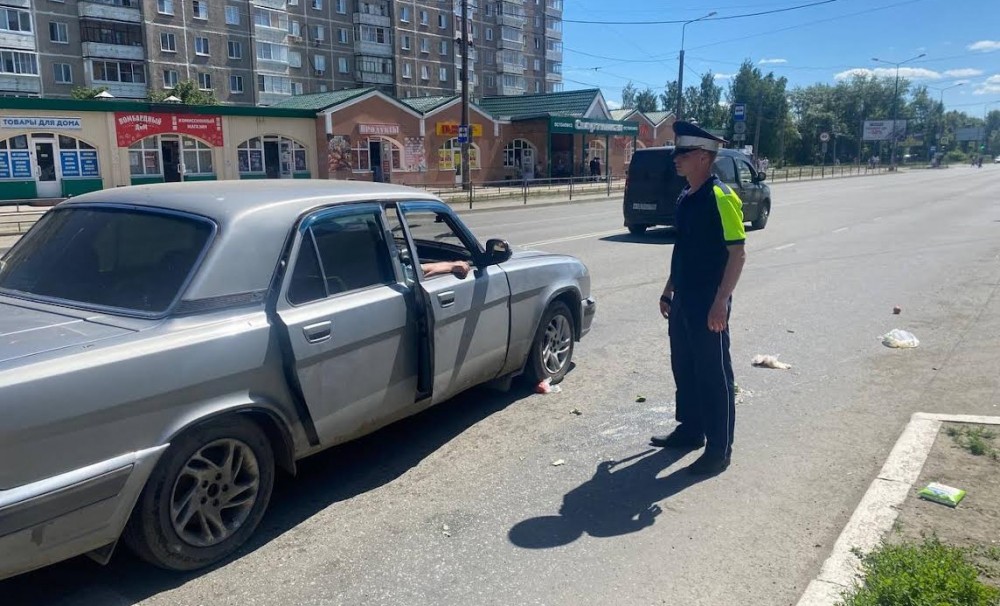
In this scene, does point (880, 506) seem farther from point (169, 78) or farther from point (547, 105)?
point (169, 78)

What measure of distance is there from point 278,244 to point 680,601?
236 centimetres

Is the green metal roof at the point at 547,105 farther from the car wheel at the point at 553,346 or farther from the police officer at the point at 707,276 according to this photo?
the police officer at the point at 707,276

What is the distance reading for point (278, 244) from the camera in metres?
3.67

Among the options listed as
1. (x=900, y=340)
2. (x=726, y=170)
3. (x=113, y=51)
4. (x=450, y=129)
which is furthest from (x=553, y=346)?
(x=113, y=51)

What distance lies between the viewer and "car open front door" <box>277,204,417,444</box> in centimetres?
365

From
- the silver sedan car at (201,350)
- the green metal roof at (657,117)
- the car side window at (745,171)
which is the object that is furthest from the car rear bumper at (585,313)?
the green metal roof at (657,117)

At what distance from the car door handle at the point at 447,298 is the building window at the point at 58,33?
63.5 meters

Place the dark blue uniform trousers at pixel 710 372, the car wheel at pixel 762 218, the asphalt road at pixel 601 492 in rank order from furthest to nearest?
the car wheel at pixel 762 218
the dark blue uniform trousers at pixel 710 372
the asphalt road at pixel 601 492

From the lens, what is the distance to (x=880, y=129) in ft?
307

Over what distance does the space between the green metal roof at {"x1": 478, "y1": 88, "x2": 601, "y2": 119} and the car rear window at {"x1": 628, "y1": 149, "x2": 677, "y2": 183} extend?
33053mm

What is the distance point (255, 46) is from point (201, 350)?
68.3 m

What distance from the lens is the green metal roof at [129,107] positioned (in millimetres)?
30609

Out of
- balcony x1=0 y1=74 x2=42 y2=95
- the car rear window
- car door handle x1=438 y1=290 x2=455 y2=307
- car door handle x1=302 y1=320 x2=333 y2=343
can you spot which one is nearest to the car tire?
car door handle x1=438 y1=290 x2=455 y2=307

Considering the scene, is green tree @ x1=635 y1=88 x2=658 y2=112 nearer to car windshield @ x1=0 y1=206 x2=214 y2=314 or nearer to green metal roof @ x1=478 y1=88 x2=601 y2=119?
green metal roof @ x1=478 y1=88 x2=601 y2=119
